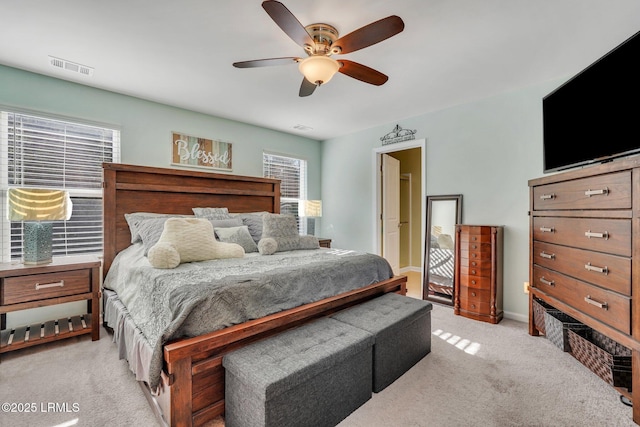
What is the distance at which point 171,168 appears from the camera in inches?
141

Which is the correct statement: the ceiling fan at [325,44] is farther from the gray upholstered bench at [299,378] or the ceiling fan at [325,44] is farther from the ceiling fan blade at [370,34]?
the gray upholstered bench at [299,378]

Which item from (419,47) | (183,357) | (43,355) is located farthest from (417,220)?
(43,355)

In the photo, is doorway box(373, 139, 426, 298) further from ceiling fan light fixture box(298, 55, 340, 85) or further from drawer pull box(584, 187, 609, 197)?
ceiling fan light fixture box(298, 55, 340, 85)

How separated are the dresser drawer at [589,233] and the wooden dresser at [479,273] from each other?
24.0 inches

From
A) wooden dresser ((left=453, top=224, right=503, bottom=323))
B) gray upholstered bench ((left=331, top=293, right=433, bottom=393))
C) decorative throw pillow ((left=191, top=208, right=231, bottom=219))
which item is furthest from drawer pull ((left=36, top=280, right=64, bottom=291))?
wooden dresser ((left=453, top=224, right=503, bottom=323))

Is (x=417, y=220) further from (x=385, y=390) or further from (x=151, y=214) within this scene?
(x=151, y=214)

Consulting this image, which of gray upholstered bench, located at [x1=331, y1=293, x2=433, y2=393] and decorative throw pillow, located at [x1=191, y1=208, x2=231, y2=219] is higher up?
decorative throw pillow, located at [x1=191, y1=208, x2=231, y2=219]

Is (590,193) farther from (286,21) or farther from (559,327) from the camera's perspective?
(286,21)

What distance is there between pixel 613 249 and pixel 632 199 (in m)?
0.32

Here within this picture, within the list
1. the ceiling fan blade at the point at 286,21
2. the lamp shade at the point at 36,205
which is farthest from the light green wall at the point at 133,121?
the ceiling fan blade at the point at 286,21

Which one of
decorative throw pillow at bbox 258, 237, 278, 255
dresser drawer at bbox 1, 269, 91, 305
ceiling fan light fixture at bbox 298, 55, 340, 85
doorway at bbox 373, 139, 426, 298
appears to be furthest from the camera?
doorway at bbox 373, 139, 426, 298

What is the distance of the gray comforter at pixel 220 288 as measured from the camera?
1487 mm

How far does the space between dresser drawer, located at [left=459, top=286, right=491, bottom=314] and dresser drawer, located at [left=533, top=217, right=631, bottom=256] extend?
34.7 inches

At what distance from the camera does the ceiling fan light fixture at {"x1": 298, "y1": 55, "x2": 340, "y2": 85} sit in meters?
2.01
